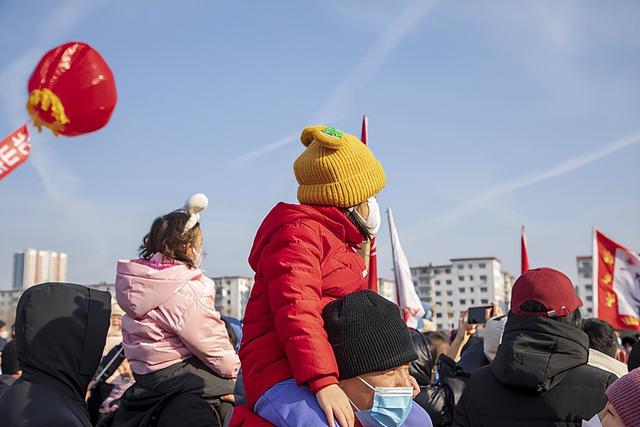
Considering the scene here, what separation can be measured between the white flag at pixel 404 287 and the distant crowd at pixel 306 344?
587cm

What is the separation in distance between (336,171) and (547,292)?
1.22m

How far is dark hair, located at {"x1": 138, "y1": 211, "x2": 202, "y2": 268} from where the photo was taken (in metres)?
4.20

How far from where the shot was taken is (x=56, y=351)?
10.4ft

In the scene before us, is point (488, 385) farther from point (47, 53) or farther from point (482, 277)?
point (482, 277)

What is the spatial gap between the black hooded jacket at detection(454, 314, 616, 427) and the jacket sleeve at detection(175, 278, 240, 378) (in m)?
1.47

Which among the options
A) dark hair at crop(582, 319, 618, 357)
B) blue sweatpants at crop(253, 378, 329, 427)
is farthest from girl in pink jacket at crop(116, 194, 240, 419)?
dark hair at crop(582, 319, 618, 357)

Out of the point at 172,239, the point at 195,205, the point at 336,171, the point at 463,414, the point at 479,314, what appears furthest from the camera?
the point at 479,314

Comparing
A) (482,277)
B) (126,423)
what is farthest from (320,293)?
(482,277)

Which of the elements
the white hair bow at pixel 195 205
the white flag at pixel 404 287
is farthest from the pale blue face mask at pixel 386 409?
the white flag at pixel 404 287

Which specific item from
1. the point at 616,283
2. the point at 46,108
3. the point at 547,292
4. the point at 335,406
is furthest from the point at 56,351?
the point at 616,283

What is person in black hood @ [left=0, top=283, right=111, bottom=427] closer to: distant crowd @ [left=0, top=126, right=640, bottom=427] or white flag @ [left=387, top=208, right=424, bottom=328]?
distant crowd @ [left=0, top=126, right=640, bottom=427]

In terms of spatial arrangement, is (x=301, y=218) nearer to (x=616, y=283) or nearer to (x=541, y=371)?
(x=541, y=371)

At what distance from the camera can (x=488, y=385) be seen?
345 centimetres

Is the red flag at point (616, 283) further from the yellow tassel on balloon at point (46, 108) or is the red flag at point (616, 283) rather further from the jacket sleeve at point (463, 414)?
the yellow tassel on balloon at point (46, 108)
